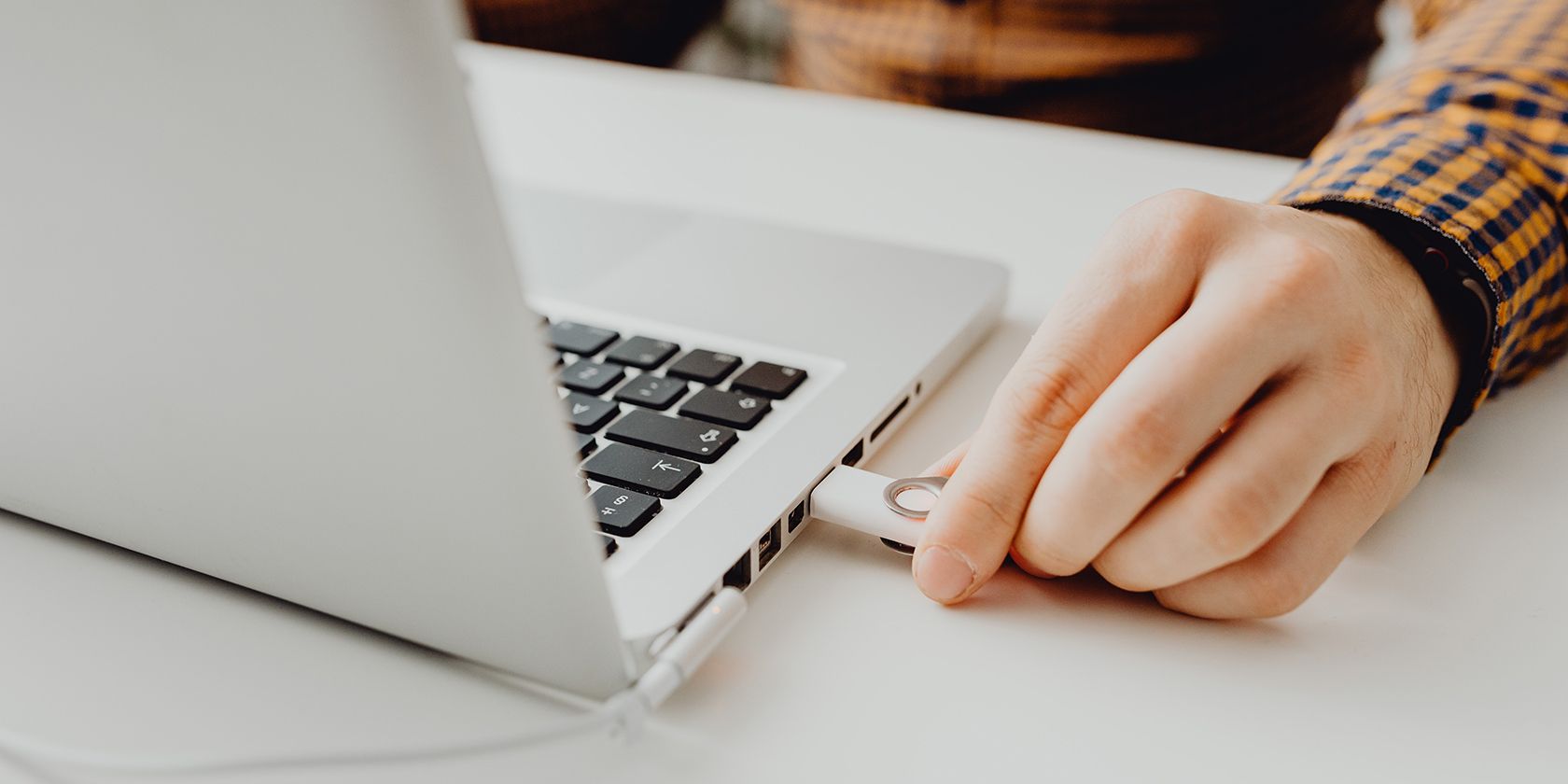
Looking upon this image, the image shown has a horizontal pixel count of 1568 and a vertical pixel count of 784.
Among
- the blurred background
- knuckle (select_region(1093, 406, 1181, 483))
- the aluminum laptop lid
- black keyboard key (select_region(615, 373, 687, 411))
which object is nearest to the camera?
the aluminum laptop lid

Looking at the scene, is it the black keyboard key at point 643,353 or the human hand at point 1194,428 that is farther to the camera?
the black keyboard key at point 643,353

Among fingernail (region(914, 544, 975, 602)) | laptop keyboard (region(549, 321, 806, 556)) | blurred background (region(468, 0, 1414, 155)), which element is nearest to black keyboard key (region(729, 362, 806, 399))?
laptop keyboard (region(549, 321, 806, 556))

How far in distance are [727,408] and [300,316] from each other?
7.7 inches

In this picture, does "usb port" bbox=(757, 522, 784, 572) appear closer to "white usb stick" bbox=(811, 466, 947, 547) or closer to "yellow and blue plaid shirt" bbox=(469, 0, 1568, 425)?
"white usb stick" bbox=(811, 466, 947, 547)

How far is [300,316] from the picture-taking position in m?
0.26

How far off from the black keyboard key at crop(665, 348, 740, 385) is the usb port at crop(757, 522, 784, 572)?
89mm

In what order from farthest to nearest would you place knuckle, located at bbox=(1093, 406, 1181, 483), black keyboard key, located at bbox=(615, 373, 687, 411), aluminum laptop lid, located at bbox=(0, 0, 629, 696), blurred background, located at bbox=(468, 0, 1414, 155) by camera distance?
blurred background, located at bbox=(468, 0, 1414, 155), black keyboard key, located at bbox=(615, 373, 687, 411), knuckle, located at bbox=(1093, 406, 1181, 483), aluminum laptop lid, located at bbox=(0, 0, 629, 696)

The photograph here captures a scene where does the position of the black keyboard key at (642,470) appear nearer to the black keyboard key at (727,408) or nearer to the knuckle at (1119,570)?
the black keyboard key at (727,408)

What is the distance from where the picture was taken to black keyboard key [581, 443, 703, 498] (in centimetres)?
38

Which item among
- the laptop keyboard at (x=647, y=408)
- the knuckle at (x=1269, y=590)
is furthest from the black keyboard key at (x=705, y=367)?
the knuckle at (x=1269, y=590)

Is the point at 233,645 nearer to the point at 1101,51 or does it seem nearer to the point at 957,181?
the point at 957,181

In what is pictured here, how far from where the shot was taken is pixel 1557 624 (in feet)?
1.18

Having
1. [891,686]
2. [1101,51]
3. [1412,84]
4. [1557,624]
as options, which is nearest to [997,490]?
[891,686]

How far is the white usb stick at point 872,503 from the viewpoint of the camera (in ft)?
1.26
